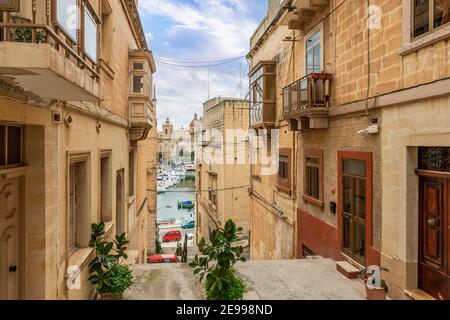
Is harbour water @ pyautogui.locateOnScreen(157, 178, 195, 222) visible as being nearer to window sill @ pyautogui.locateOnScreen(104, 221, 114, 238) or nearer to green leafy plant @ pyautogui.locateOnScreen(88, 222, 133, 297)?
window sill @ pyautogui.locateOnScreen(104, 221, 114, 238)

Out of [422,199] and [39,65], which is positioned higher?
[39,65]

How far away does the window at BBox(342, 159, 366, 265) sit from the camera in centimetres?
700

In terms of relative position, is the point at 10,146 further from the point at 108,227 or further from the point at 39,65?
the point at 108,227

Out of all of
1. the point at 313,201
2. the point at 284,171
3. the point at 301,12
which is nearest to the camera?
the point at 313,201

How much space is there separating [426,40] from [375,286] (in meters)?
4.04

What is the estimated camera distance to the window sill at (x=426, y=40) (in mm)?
4659

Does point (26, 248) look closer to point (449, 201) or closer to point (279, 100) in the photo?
point (449, 201)

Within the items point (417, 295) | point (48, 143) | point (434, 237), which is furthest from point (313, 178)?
point (48, 143)

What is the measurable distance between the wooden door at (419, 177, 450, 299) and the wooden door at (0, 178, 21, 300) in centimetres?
589

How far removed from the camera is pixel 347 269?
6988mm

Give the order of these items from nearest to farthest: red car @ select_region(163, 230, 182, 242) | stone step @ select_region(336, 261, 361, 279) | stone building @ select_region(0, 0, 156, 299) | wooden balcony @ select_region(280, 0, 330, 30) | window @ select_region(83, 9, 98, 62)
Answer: stone building @ select_region(0, 0, 156, 299) → window @ select_region(83, 9, 98, 62) → stone step @ select_region(336, 261, 361, 279) → wooden balcony @ select_region(280, 0, 330, 30) → red car @ select_region(163, 230, 182, 242)

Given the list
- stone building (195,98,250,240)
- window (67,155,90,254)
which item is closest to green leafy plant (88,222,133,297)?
window (67,155,90,254)
